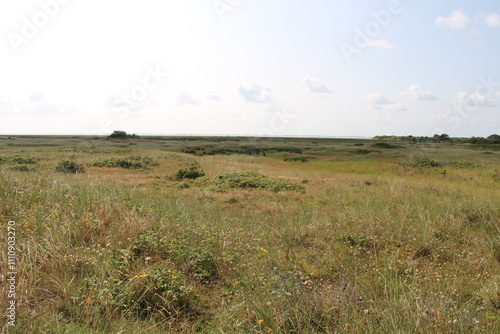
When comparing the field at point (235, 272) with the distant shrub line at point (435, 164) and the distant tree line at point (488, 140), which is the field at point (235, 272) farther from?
the distant tree line at point (488, 140)

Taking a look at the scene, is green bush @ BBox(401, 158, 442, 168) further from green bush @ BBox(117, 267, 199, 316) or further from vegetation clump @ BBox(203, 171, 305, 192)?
green bush @ BBox(117, 267, 199, 316)

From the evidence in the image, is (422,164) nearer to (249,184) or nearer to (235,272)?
(249,184)

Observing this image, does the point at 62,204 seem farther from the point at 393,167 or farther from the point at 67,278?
the point at 393,167

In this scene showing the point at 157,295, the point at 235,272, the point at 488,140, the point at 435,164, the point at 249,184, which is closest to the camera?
the point at 157,295

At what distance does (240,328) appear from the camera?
276 centimetres

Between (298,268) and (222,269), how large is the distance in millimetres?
1110

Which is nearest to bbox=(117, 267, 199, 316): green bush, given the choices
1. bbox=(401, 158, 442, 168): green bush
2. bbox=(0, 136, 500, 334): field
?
bbox=(0, 136, 500, 334): field

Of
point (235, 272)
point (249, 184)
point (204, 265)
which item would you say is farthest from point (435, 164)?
point (204, 265)

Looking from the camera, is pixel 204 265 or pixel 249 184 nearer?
pixel 204 265

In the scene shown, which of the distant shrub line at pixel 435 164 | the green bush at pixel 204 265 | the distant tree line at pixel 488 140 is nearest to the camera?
the green bush at pixel 204 265

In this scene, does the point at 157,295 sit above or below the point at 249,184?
above

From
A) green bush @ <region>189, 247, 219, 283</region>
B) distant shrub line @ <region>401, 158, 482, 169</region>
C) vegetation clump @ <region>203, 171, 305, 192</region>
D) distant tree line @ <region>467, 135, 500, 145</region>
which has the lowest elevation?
vegetation clump @ <region>203, 171, 305, 192</region>

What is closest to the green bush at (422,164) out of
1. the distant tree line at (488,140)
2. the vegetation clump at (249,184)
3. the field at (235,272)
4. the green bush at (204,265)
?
the vegetation clump at (249,184)

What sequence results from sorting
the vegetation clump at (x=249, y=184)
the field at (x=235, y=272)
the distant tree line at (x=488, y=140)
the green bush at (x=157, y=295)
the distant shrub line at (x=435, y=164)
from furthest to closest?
the distant tree line at (x=488, y=140) < the distant shrub line at (x=435, y=164) < the vegetation clump at (x=249, y=184) < the green bush at (x=157, y=295) < the field at (x=235, y=272)
